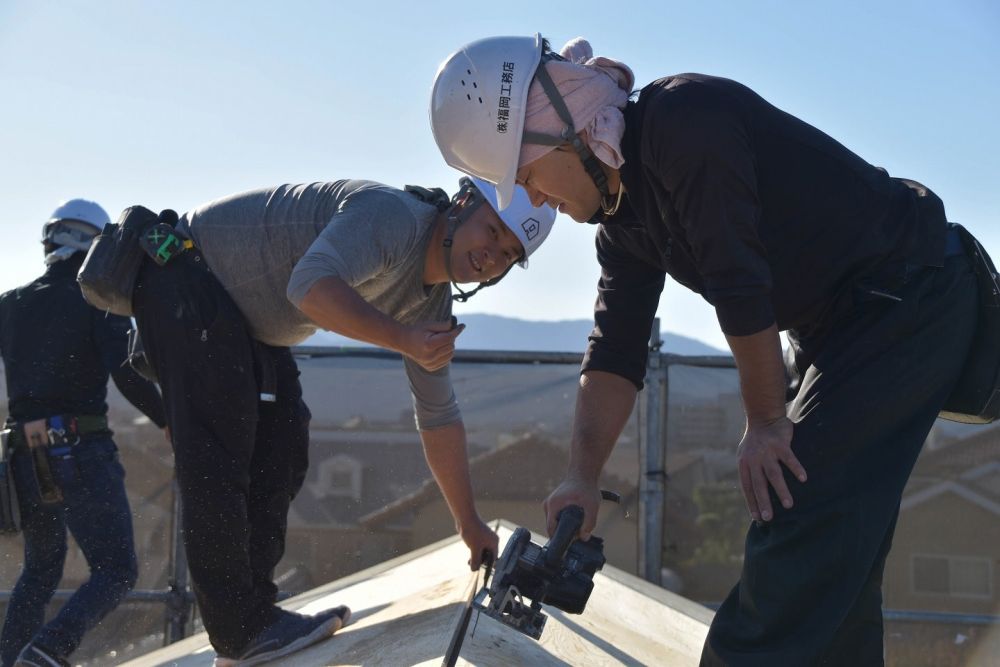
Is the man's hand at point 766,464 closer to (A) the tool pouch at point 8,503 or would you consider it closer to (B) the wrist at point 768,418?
(B) the wrist at point 768,418

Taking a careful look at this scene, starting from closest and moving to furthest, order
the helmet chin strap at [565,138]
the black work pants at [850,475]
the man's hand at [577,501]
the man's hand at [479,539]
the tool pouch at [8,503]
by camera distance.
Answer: the black work pants at [850,475], the helmet chin strap at [565,138], the man's hand at [577,501], the man's hand at [479,539], the tool pouch at [8,503]

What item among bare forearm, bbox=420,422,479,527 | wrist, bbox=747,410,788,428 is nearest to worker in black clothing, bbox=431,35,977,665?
wrist, bbox=747,410,788,428

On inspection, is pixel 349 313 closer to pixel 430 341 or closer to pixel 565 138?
pixel 430 341

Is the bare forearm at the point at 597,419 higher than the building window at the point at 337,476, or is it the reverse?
the bare forearm at the point at 597,419

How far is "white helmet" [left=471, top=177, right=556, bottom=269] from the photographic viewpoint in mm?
2867

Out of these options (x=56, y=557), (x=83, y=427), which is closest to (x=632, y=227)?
(x=83, y=427)

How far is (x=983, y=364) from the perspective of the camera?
6.15ft

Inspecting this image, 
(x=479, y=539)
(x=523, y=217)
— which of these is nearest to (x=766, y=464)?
(x=523, y=217)

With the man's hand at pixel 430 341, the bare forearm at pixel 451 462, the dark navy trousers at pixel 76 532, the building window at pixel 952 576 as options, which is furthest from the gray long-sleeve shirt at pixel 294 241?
the building window at pixel 952 576

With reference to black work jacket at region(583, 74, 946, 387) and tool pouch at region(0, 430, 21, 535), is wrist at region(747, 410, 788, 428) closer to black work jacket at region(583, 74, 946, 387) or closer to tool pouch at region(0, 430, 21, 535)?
black work jacket at region(583, 74, 946, 387)

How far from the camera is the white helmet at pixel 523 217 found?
2.87 m

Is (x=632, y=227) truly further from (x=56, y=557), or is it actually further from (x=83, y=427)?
(x=56, y=557)

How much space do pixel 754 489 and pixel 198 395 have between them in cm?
156

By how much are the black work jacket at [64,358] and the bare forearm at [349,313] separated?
2.46 m
